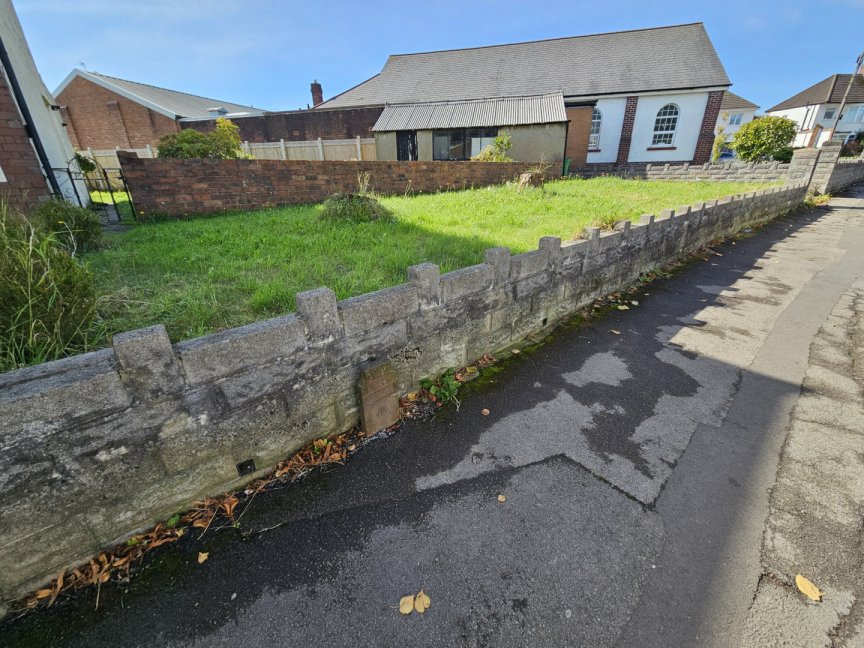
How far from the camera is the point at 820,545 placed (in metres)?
1.88

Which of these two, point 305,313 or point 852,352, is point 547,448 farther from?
point 852,352

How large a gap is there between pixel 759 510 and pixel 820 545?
10.0 inches

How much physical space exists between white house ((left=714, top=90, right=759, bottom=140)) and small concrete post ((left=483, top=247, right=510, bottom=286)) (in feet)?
192

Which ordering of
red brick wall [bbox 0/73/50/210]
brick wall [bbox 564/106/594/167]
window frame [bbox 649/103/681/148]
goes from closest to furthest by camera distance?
red brick wall [bbox 0/73/50/210], window frame [bbox 649/103/681/148], brick wall [bbox 564/106/594/167]

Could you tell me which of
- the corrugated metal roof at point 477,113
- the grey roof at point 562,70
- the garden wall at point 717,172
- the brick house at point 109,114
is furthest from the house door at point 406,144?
the brick house at point 109,114

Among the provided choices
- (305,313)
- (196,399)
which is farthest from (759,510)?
(196,399)

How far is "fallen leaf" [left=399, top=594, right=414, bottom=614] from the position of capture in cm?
164

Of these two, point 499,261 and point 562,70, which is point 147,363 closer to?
point 499,261

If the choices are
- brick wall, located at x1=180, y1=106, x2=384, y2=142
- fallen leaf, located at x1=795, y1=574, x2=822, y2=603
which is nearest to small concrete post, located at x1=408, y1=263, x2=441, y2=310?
fallen leaf, located at x1=795, y1=574, x2=822, y2=603

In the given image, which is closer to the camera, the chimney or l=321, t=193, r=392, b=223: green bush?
l=321, t=193, r=392, b=223: green bush

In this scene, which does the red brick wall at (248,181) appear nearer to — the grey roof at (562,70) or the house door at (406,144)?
the house door at (406,144)

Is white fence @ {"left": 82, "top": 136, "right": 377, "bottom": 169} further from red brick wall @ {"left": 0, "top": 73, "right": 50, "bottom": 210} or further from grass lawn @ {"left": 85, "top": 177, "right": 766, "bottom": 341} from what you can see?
red brick wall @ {"left": 0, "top": 73, "right": 50, "bottom": 210}

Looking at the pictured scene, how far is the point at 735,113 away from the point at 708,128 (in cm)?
3897

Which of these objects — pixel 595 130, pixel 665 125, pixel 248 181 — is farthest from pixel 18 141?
pixel 665 125
